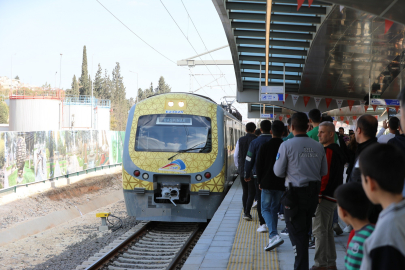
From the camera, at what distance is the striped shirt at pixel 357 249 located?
2.24 m

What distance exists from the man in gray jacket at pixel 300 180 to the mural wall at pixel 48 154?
40.8 ft

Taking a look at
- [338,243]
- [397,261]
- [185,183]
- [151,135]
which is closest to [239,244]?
[338,243]

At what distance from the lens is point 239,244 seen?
6648mm

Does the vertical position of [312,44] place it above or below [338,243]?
above

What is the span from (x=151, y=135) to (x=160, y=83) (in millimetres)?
122073

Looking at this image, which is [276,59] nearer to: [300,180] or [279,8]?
[279,8]

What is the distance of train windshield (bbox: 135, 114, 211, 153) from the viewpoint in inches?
407

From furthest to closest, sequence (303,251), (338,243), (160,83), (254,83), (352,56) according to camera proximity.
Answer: (160,83) → (254,83) → (352,56) → (338,243) → (303,251)

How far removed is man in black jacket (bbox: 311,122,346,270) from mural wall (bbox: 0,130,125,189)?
41.1 feet

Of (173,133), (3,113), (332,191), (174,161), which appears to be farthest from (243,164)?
(3,113)

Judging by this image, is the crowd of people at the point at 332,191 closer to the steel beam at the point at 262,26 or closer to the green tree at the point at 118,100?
the steel beam at the point at 262,26

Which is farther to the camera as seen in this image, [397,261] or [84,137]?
[84,137]

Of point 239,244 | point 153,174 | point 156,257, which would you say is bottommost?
point 156,257

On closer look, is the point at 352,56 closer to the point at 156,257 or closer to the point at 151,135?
the point at 151,135
